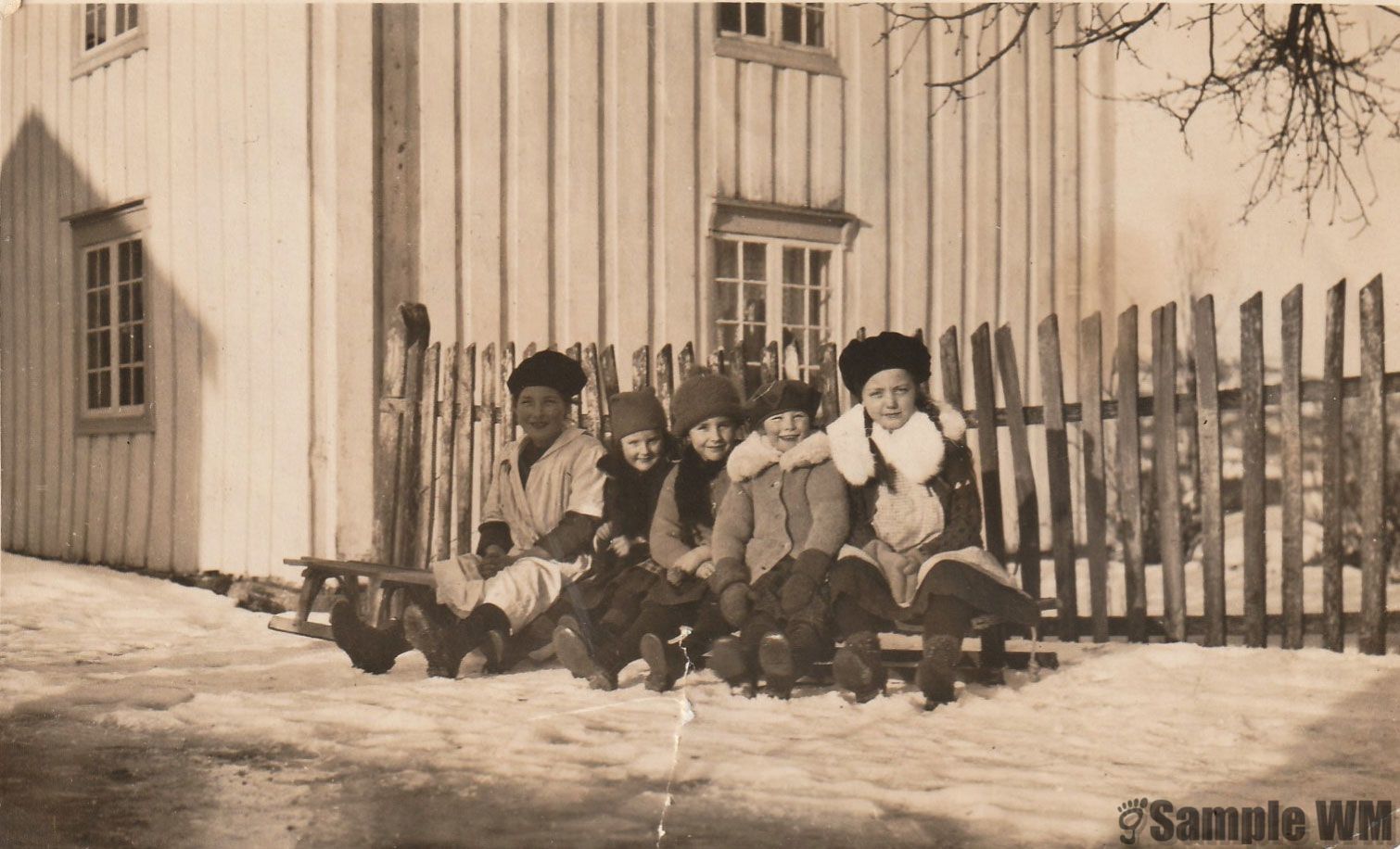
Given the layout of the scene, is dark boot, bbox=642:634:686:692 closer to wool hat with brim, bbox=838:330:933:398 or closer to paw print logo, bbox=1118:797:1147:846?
wool hat with brim, bbox=838:330:933:398

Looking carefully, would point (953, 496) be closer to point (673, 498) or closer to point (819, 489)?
point (819, 489)

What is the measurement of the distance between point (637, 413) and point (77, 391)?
18.3ft

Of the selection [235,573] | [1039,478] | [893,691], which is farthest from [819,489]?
[1039,478]

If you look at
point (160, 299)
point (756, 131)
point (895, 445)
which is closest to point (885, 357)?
point (895, 445)

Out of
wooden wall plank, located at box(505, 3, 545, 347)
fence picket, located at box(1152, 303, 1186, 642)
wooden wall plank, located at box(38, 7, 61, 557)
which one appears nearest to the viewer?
fence picket, located at box(1152, 303, 1186, 642)

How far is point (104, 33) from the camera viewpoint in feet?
28.6

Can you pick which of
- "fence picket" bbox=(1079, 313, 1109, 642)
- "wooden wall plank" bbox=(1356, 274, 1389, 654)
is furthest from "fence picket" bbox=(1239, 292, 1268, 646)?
"fence picket" bbox=(1079, 313, 1109, 642)

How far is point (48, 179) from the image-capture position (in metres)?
9.02

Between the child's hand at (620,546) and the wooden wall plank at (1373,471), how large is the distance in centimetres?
290

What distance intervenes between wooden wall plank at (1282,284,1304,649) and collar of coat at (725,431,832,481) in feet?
6.43

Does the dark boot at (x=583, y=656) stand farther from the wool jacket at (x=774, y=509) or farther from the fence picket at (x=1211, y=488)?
the fence picket at (x=1211, y=488)

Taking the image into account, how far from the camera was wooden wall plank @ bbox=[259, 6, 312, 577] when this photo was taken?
732cm

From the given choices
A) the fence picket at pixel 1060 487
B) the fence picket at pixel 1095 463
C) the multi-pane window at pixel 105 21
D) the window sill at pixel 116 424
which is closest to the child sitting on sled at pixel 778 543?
the fence picket at pixel 1060 487

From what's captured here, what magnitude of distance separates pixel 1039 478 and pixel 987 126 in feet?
8.79
